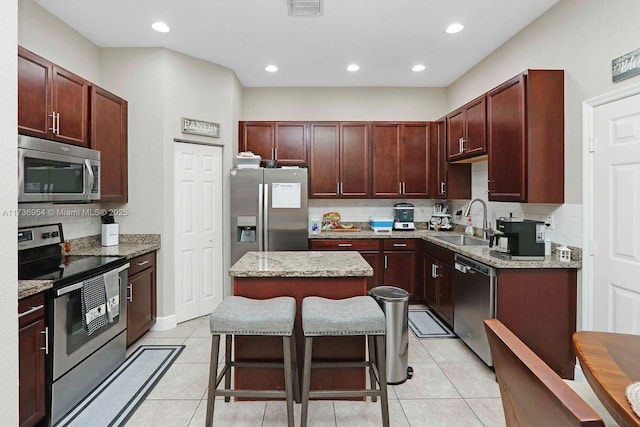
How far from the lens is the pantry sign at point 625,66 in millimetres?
2126

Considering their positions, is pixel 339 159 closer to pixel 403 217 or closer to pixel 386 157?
pixel 386 157

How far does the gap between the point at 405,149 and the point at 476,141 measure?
1.25 metres

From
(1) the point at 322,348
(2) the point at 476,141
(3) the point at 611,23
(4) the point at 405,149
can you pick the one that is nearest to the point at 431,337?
(1) the point at 322,348

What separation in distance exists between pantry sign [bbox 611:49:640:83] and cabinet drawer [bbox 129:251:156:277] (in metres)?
4.03

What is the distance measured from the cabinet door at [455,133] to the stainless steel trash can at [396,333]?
2152 mm

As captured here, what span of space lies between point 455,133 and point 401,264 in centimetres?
174

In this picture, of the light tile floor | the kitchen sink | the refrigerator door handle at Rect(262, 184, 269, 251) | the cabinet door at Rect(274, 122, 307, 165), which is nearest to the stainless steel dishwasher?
the light tile floor

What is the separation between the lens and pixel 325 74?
443cm

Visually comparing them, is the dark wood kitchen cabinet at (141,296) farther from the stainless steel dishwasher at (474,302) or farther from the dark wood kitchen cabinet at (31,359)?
the stainless steel dishwasher at (474,302)

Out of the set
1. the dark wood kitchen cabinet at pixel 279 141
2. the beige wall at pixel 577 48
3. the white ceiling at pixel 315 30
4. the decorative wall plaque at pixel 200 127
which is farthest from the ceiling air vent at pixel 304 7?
the beige wall at pixel 577 48

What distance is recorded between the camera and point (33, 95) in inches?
93.0

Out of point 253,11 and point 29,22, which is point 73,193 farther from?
point 253,11

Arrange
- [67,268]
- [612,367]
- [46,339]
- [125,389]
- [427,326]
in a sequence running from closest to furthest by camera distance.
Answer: [612,367] → [46,339] → [67,268] → [125,389] → [427,326]

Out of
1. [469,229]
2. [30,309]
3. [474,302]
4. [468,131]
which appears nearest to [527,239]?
[474,302]
